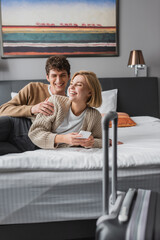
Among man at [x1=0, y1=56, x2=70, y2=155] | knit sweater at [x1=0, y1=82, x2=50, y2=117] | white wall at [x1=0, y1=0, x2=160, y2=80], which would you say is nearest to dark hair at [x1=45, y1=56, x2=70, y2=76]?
man at [x1=0, y1=56, x2=70, y2=155]

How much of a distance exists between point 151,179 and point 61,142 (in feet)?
1.80

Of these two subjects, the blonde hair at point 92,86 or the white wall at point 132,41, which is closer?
the blonde hair at point 92,86

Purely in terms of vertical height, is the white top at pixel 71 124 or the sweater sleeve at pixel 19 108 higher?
the sweater sleeve at pixel 19 108

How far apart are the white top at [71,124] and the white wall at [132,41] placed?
6.91 feet

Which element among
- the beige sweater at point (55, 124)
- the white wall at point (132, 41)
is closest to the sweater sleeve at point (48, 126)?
the beige sweater at point (55, 124)

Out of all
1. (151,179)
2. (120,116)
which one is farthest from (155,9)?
(151,179)

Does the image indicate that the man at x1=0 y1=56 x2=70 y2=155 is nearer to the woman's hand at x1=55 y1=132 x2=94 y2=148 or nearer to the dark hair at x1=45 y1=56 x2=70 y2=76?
the dark hair at x1=45 y1=56 x2=70 y2=76

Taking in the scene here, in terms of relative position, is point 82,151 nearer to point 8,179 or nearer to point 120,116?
point 8,179

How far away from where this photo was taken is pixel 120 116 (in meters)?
2.66

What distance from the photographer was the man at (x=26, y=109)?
1.59m

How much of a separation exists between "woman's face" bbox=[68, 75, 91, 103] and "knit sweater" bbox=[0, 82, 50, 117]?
1.38 feet

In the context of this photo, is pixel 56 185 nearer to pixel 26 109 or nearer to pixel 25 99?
pixel 26 109

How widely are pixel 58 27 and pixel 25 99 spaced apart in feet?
6.14

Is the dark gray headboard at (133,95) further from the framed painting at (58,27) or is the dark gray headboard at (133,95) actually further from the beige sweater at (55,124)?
the beige sweater at (55,124)
